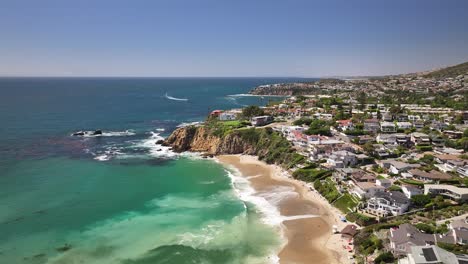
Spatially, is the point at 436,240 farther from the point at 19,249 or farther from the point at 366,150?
the point at 19,249

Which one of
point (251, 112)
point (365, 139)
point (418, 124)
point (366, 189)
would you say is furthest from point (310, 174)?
point (251, 112)

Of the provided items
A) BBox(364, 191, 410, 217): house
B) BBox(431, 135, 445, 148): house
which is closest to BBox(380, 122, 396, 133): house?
BBox(431, 135, 445, 148): house

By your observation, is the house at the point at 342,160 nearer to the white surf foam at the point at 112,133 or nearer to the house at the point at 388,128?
the house at the point at 388,128

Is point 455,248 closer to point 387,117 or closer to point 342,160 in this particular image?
point 342,160

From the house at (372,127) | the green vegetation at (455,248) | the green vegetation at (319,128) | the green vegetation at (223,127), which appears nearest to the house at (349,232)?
the green vegetation at (455,248)

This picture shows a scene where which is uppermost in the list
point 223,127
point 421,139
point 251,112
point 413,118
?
point 251,112
